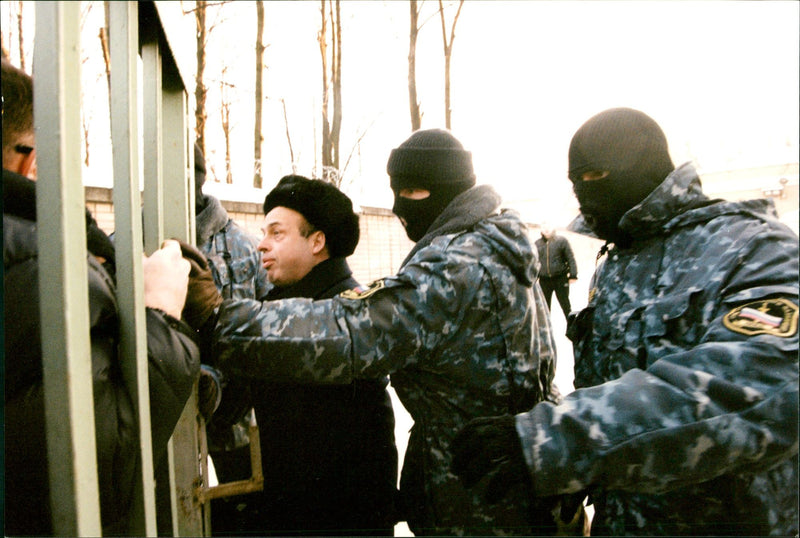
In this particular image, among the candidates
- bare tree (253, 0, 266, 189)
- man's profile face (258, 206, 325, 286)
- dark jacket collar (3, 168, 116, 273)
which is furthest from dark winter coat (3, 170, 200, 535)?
bare tree (253, 0, 266, 189)

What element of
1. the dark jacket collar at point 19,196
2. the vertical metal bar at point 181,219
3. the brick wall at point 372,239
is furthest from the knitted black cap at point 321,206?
the brick wall at point 372,239

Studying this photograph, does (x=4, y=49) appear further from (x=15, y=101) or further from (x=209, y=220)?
(x=209, y=220)

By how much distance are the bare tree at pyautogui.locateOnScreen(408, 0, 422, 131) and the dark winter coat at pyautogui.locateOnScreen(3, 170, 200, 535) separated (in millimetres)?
1420

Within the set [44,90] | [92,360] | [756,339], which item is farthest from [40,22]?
[756,339]

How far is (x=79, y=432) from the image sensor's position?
55 centimetres

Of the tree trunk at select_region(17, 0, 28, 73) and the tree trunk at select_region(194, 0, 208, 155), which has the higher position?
the tree trunk at select_region(194, 0, 208, 155)

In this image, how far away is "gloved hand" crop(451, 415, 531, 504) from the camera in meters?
0.81

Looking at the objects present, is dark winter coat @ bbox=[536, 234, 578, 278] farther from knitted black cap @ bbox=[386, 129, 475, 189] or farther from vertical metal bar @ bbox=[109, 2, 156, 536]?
vertical metal bar @ bbox=[109, 2, 156, 536]

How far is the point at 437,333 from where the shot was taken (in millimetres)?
1163

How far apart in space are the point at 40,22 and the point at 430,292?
835 millimetres

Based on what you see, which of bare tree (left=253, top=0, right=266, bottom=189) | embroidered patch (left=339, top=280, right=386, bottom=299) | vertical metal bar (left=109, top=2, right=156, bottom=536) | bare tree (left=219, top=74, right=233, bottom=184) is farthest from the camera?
bare tree (left=219, top=74, right=233, bottom=184)

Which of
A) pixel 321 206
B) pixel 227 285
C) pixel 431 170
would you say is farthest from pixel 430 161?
pixel 227 285

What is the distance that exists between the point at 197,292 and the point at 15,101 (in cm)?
57

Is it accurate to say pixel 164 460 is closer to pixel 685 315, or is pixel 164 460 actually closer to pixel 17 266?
pixel 17 266
